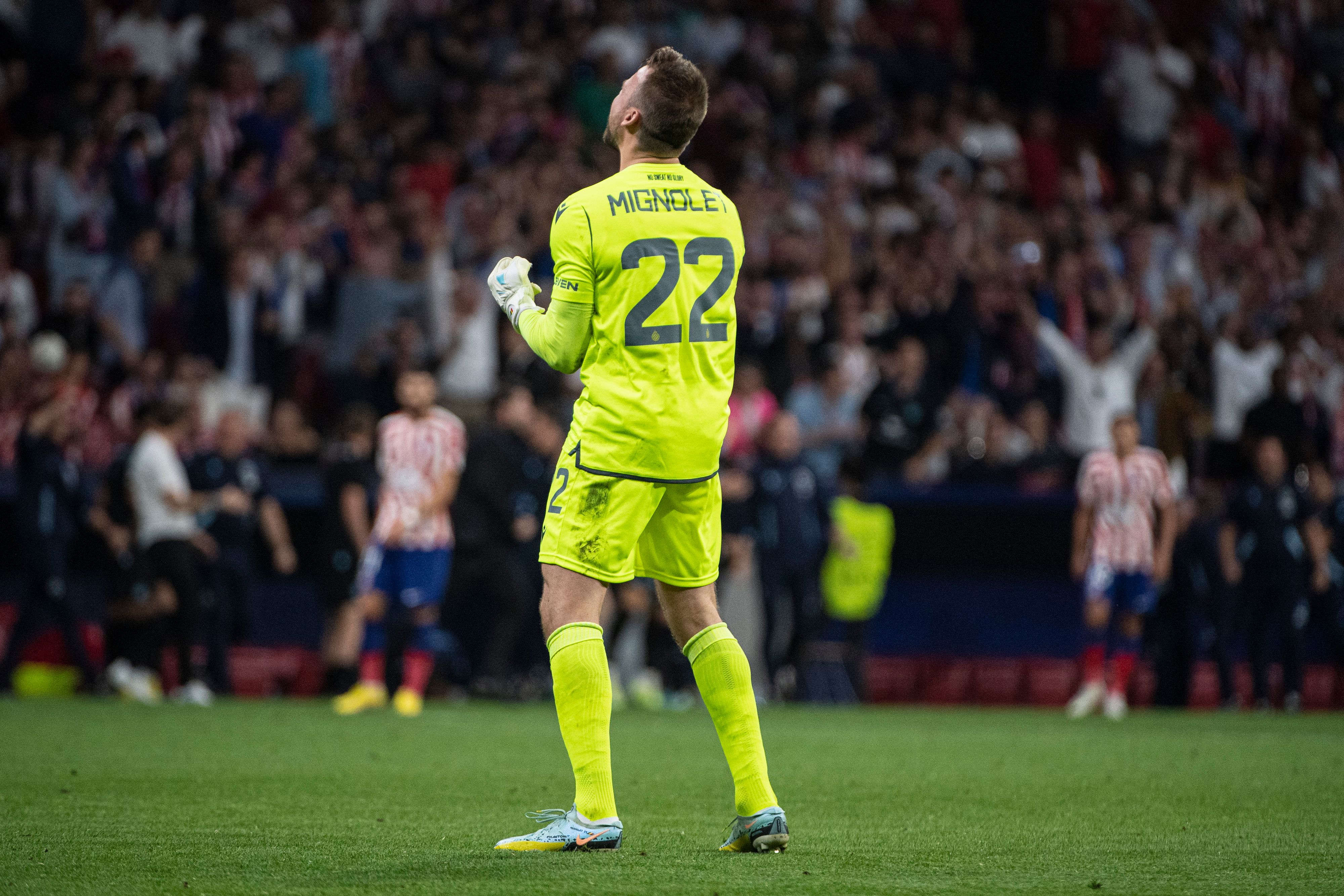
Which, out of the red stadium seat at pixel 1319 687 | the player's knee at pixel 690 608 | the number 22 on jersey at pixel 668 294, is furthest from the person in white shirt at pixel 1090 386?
the number 22 on jersey at pixel 668 294

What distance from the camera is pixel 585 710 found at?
5.08 meters

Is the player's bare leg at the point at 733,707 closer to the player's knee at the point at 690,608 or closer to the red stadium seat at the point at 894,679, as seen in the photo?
the player's knee at the point at 690,608

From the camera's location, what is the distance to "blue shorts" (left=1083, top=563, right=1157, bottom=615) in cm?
1432

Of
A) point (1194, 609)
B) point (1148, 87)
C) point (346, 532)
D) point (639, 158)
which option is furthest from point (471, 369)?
point (639, 158)

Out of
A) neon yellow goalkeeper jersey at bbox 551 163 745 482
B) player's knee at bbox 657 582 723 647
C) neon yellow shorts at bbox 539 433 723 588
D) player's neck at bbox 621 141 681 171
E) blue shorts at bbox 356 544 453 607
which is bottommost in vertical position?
blue shorts at bbox 356 544 453 607

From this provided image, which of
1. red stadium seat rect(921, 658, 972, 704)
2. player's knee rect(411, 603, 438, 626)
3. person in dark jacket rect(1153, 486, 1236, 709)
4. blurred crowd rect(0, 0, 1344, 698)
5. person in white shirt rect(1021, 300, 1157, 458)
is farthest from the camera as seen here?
person in white shirt rect(1021, 300, 1157, 458)

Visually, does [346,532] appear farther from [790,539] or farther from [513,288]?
[513,288]

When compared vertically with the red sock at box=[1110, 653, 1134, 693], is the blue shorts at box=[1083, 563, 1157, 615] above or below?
above

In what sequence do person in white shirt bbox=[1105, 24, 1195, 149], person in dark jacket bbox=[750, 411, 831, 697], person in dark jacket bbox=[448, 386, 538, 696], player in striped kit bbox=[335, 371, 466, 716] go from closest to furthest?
1. player in striped kit bbox=[335, 371, 466, 716]
2. person in dark jacket bbox=[448, 386, 538, 696]
3. person in dark jacket bbox=[750, 411, 831, 697]
4. person in white shirt bbox=[1105, 24, 1195, 149]

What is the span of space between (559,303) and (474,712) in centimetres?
807

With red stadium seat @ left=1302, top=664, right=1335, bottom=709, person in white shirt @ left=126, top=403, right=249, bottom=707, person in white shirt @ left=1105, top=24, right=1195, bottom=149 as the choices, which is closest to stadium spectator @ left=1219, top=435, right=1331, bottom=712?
red stadium seat @ left=1302, top=664, right=1335, bottom=709

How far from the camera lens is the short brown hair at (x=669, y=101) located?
5.11m

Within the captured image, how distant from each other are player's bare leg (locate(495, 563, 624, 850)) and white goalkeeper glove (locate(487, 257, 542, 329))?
84 cm

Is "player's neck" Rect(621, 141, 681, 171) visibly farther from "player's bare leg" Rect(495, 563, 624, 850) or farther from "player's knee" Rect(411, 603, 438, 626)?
"player's knee" Rect(411, 603, 438, 626)
